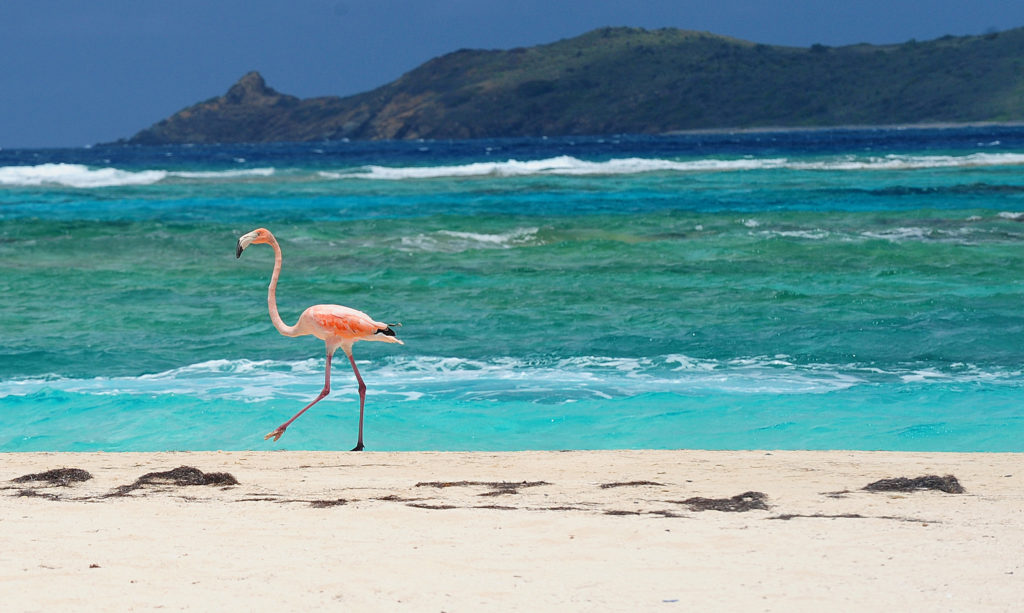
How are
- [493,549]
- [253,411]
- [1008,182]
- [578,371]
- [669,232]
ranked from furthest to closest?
[1008,182]
[669,232]
[578,371]
[253,411]
[493,549]

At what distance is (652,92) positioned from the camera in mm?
147125

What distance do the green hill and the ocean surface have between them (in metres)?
108

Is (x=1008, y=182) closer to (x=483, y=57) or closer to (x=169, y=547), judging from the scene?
(x=169, y=547)

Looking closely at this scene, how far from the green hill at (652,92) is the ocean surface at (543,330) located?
354 ft

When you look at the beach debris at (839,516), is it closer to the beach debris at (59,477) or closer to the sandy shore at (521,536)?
the sandy shore at (521,536)

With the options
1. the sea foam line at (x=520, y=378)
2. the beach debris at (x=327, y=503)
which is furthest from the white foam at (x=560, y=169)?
the beach debris at (x=327, y=503)

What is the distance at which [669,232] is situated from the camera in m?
22.5

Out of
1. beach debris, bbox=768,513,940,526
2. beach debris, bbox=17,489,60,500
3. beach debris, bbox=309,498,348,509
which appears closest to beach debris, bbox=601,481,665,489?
beach debris, bbox=768,513,940,526

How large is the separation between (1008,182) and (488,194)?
1646 cm

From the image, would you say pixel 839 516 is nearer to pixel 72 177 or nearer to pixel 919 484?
pixel 919 484

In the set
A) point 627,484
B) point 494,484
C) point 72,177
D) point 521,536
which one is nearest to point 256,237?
point 494,484

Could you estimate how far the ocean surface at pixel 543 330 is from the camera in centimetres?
884

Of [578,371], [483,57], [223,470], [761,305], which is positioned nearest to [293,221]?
Answer: [761,305]

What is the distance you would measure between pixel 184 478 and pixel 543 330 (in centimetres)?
649
